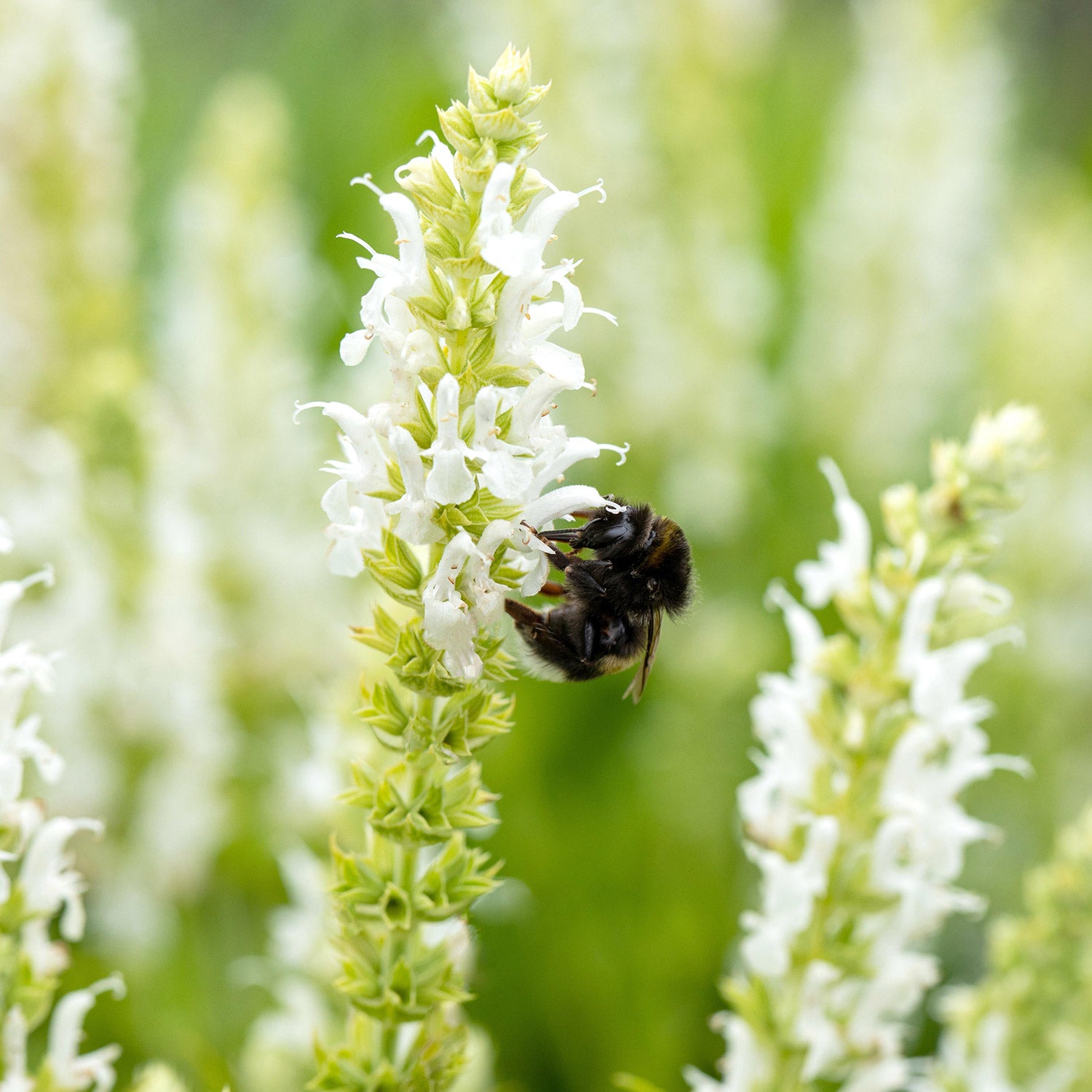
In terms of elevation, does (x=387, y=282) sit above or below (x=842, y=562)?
below

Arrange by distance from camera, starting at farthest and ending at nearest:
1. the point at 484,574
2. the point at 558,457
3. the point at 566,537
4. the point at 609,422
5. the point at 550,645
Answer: the point at 609,422 → the point at 550,645 → the point at 566,537 → the point at 558,457 → the point at 484,574

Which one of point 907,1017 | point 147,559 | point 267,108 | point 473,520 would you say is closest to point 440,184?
point 473,520

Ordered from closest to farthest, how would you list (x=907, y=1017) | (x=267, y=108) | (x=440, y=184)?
(x=440, y=184) < (x=907, y=1017) < (x=267, y=108)

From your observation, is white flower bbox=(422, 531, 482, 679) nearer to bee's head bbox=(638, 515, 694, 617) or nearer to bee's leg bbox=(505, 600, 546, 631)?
bee's leg bbox=(505, 600, 546, 631)

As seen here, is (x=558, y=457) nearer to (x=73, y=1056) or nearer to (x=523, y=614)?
(x=523, y=614)

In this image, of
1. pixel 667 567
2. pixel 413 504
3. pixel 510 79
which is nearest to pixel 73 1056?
pixel 413 504

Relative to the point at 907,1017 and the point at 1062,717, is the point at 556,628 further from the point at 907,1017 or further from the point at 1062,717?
the point at 1062,717

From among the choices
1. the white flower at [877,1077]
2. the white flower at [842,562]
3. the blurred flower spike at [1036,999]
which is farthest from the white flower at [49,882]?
the blurred flower spike at [1036,999]
